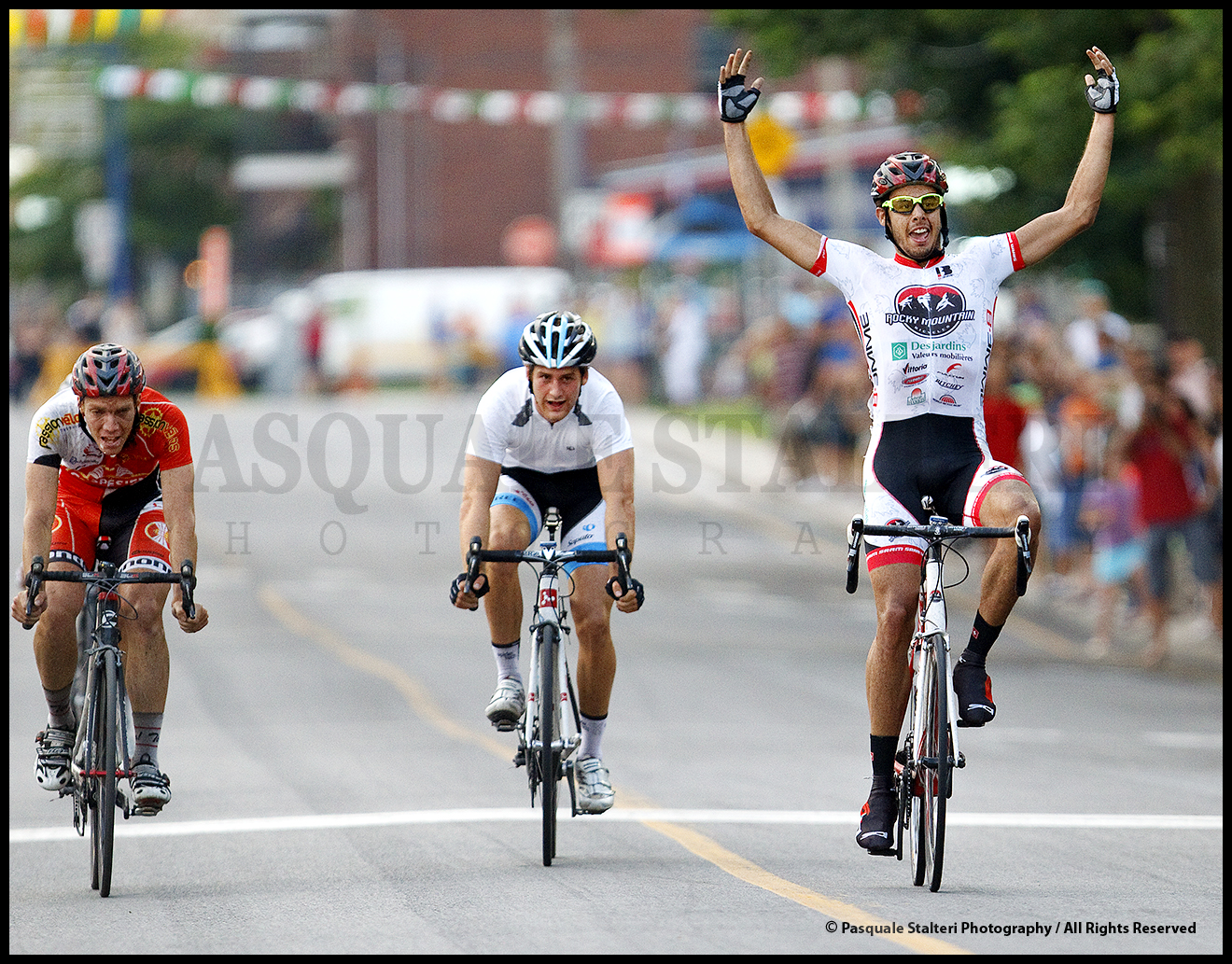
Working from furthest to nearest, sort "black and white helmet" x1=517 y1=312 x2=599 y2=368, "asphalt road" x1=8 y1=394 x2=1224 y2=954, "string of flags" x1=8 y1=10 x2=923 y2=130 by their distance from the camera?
1. "string of flags" x1=8 y1=10 x2=923 y2=130
2. "black and white helmet" x1=517 y1=312 x2=599 y2=368
3. "asphalt road" x1=8 y1=394 x2=1224 y2=954

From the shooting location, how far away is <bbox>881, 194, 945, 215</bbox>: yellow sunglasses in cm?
834

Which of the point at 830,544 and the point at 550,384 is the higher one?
the point at 550,384

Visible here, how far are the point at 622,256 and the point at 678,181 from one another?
7.65 metres

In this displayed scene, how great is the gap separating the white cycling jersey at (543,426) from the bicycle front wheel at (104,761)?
5.94 ft

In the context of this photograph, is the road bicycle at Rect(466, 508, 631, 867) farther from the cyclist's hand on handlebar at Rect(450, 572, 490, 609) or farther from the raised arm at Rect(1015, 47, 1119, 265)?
the raised arm at Rect(1015, 47, 1119, 265)

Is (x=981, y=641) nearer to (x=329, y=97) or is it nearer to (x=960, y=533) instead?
(x=960, y=533)

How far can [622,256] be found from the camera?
51156 millimetres

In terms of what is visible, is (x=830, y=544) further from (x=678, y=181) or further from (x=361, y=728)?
(x=678, y=181)

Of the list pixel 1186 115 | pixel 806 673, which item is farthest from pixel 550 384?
pixel 1186 115

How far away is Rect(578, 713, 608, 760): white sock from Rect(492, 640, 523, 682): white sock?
396 millimetres

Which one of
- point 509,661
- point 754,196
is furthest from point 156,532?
point 754,196

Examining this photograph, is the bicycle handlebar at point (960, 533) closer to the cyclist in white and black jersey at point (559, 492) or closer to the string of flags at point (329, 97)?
the cyclist in white and black jersey at point (559, 492)

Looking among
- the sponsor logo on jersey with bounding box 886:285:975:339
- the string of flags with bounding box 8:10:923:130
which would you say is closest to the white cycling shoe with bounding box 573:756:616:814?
the sponsor logo on jersey with bounding box 886:285:975:339


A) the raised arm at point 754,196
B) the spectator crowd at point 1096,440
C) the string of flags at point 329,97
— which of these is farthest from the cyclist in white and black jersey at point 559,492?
the string of flags at point 329,97
